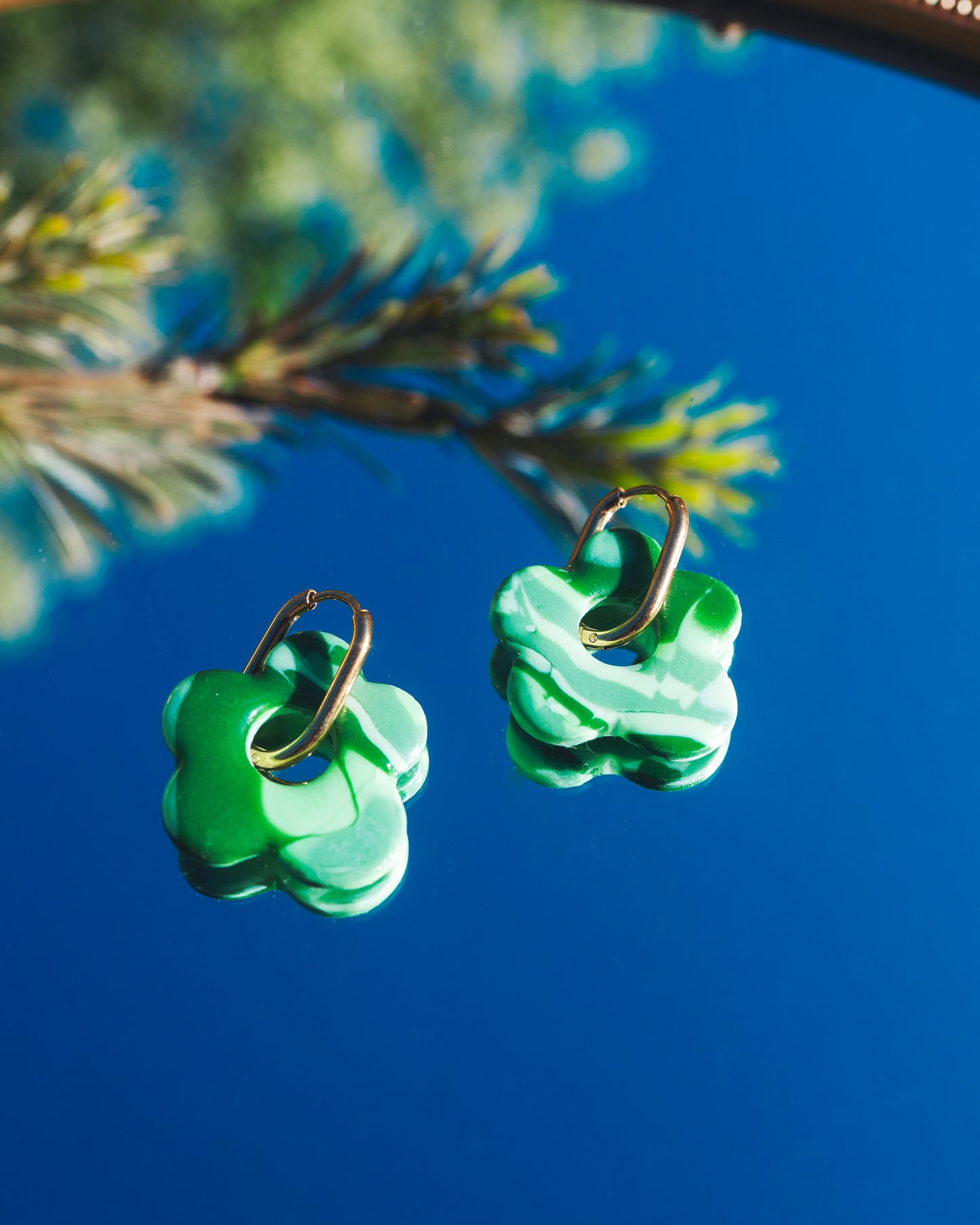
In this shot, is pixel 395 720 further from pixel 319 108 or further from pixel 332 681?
pixel 319 108

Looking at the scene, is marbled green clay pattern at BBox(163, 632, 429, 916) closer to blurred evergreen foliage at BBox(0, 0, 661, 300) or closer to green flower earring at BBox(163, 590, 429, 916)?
green flower earring at BBox(163, 590, 429, 916)

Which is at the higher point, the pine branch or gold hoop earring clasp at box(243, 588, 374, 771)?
the pine branch

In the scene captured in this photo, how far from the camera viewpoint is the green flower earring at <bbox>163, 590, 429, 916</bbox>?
0.74 meters

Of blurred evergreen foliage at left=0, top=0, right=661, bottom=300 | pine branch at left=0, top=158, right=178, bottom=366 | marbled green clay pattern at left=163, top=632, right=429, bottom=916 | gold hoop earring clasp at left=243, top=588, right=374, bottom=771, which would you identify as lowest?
marbled green clay pattern at left=163, top=632, right=429, bottom=916

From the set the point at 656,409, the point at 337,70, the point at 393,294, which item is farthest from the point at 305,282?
the point at 656,409

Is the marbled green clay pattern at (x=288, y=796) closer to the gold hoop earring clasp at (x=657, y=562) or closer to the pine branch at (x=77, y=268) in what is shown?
the gold hoop earring clasp at (x=657, y=562)

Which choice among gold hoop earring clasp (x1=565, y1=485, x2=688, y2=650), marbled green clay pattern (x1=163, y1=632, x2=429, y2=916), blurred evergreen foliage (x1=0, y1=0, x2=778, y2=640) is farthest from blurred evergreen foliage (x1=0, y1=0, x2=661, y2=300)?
marbled green clay pattern (x1=163, y1=632, x2=429, y2=916)

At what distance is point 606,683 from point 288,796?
21 cm

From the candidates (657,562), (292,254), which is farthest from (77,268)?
(657,562)

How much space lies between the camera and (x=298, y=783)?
0.77 m

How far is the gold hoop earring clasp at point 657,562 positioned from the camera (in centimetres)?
84

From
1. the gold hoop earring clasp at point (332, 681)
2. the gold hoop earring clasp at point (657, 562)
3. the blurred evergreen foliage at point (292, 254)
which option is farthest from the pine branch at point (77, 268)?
the gold hoop earring clasp at point (657, 562)

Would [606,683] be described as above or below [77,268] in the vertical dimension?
below

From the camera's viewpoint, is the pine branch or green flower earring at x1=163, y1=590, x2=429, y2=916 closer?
green flower earring at x1=163, y1=590, x2=429, y2=916
